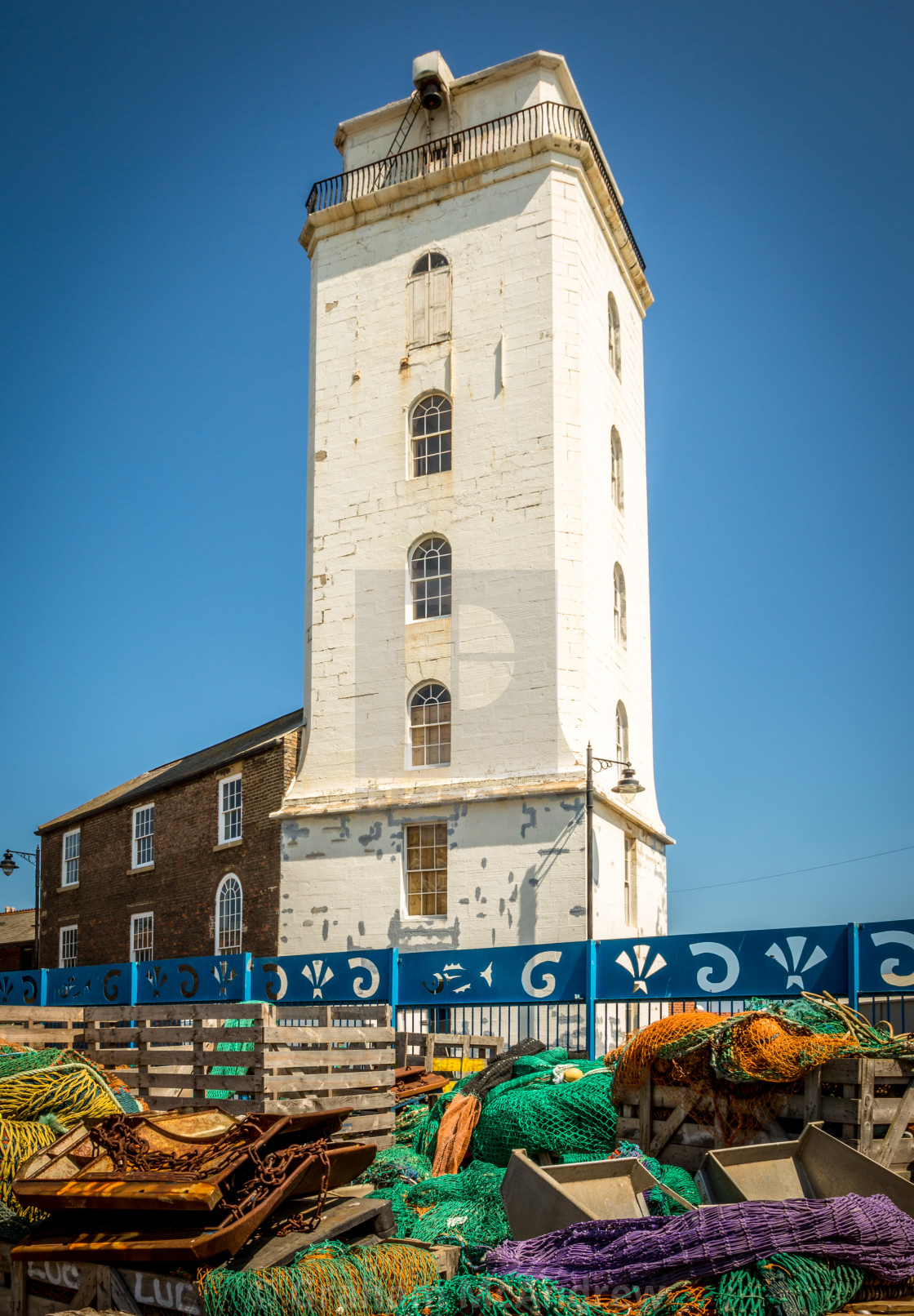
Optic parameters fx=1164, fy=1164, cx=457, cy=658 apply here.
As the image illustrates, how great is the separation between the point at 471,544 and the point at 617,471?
485 centimetres

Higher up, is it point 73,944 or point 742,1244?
point 742,1244

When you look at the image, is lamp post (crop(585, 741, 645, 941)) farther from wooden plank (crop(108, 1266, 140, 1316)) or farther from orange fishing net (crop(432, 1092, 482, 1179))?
wooden plank (crop(108, 1266, 140, 1316))

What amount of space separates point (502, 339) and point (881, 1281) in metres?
20.1

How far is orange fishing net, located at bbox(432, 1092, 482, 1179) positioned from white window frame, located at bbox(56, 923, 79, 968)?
22.3 metres

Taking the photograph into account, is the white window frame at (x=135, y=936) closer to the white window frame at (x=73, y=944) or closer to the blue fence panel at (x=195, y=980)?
the white window frame at (x=73, y=944)

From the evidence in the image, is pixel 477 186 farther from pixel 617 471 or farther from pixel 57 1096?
pixel 57 1096

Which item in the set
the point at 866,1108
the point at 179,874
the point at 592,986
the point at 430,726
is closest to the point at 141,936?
the point at 179,874

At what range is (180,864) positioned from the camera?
26859 millimetres

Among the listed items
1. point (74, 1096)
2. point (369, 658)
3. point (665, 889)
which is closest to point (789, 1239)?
point (74, 1096)

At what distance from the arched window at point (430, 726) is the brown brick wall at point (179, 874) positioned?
2984 mm

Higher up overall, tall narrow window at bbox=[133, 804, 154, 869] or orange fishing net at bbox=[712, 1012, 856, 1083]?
tall narrow window at bbox=[133, 804, 154, 869]

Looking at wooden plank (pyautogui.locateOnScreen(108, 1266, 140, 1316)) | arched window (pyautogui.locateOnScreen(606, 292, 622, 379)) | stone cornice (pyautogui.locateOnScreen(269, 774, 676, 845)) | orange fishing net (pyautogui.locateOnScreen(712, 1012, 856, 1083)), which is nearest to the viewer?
wooden plank (pyautogui.locateOnScreen(108, 1266, 140, 1316))

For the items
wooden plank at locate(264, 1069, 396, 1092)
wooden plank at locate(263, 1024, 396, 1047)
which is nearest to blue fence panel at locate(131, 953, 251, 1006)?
wooden plank at locate(263, 1024, 396, 1047)

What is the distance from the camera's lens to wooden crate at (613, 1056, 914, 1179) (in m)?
7.88
